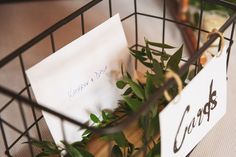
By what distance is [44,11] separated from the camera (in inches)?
41.5

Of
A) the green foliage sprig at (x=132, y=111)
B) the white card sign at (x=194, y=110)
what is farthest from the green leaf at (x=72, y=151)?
the white card sign at (x=194, y=110)

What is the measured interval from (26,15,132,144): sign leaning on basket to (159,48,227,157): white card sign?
16 centimetres

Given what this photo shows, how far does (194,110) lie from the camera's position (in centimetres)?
45

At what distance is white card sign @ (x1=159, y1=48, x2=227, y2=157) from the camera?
41cm

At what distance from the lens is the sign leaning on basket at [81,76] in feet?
1.65

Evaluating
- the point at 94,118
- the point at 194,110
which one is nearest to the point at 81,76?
the point at 94,118

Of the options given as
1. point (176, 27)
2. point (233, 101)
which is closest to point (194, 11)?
point (176, 27)

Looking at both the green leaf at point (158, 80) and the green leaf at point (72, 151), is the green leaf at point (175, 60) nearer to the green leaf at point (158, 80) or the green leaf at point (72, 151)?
the green leaf at point (158, 80)

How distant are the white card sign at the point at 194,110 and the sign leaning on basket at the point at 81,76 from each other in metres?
0.16

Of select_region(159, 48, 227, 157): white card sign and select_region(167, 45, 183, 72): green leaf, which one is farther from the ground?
select_region(167, 45, 183, 72): green leaf

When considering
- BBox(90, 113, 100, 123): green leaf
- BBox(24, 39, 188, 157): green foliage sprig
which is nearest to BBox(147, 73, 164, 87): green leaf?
BBox(24, 39, 188, 157): green foliage sprig

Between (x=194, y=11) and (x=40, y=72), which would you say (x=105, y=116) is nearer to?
(x=40, y=72)

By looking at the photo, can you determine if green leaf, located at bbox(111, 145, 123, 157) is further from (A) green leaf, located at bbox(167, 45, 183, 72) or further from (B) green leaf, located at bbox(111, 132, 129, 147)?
(A) green leaf, located at bbox(167, 45, 183, 72)

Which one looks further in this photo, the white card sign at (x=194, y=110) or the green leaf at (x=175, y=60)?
the green leaf at (x=175, y=60)
